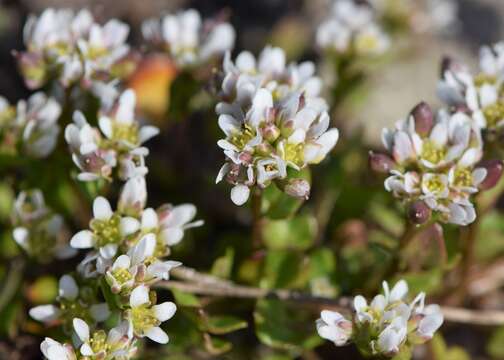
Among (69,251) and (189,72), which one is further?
(189,72)

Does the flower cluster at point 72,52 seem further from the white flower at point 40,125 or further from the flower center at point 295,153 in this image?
the flower center at point 295,153

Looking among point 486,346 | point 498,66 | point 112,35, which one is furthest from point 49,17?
point 486,346

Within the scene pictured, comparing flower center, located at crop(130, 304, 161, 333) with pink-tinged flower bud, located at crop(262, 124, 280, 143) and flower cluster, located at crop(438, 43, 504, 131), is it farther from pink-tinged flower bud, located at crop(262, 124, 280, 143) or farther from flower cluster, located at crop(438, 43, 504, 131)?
flower cluster, located at crop(438, 43, 504, 131)

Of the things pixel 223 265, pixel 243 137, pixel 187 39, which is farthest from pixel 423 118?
pixel 187 39

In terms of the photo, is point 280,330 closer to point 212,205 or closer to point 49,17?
point 212,205

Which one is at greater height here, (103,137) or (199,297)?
(103,137)

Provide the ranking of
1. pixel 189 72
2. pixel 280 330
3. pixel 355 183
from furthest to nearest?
1. pixel 355 183
2. pixel 189 72
3. pixel 280 330

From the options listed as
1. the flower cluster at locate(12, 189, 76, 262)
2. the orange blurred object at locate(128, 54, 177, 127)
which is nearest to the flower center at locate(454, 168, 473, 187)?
the flower cluster at locate(12, 189, 76, 262)
